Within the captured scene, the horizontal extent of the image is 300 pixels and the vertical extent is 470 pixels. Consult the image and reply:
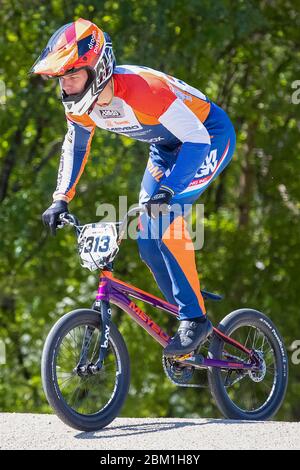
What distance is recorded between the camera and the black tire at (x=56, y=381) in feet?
19.0

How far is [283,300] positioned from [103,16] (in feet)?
15.4

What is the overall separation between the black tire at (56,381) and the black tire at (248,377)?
2.22 ft

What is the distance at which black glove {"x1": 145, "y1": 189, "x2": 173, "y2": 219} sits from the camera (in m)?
5.77

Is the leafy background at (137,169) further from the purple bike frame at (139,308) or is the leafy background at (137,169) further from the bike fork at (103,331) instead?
the bike fork at (103,331)

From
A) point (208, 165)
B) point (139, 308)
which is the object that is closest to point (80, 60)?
point (208, 165)

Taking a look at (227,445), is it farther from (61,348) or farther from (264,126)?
(264,126)

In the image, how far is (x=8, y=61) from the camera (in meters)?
14.6

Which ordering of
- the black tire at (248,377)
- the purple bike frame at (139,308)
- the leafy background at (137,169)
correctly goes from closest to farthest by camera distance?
the purple bike frame at (139,308)
the black tire at (248,377)
the leafy background at (137,169)

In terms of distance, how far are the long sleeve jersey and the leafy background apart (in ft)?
20.9

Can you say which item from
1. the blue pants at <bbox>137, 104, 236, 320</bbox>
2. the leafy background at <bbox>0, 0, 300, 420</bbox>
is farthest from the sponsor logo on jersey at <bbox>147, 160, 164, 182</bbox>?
the leafy background at <bbox>0, 0, 300, 420</bbox>

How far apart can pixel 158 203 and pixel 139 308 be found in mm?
847

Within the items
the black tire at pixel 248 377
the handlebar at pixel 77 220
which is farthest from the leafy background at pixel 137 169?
the handlebar at pixel 77 220

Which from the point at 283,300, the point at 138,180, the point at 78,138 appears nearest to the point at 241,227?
the point at 283,300

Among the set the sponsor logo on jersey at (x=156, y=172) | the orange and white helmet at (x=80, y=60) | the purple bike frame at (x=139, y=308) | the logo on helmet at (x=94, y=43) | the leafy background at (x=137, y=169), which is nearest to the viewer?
the orange and white helmet at (x=80, y=60)
